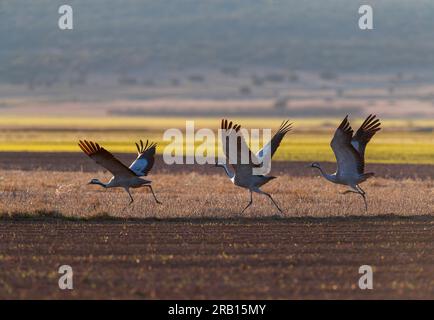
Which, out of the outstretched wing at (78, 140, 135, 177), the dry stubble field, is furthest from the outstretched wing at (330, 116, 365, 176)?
the outstretched wing at (78, 140, 135, 177)

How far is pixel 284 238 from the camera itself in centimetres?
1752

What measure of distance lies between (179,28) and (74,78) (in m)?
22.4

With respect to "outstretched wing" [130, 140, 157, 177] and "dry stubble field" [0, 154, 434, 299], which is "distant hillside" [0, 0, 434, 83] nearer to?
"dry stubble field" [0, 154, 434, 299]

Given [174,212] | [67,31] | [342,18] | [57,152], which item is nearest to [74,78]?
[67,31]

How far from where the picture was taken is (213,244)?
653 inches

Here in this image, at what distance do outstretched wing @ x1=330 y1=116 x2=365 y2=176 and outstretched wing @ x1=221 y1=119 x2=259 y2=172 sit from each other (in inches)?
66.1

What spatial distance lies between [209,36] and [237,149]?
146m

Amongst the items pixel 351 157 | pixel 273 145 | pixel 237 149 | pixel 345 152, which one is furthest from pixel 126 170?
pixel 351 157

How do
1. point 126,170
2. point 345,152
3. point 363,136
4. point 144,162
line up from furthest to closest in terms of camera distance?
point 144,162 < point 363,136 < point 126,170 < point 345,152

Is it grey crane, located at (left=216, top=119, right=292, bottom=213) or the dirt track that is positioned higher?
grey crane, located at (left=216, top=119, right=292, bottom=213)

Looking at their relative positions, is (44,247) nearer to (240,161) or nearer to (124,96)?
(240,161)

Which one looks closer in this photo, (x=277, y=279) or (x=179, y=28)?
(x=277, y=279)

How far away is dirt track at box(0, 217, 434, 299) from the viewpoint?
12.7 meters

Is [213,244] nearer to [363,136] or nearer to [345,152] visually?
[345,152]
